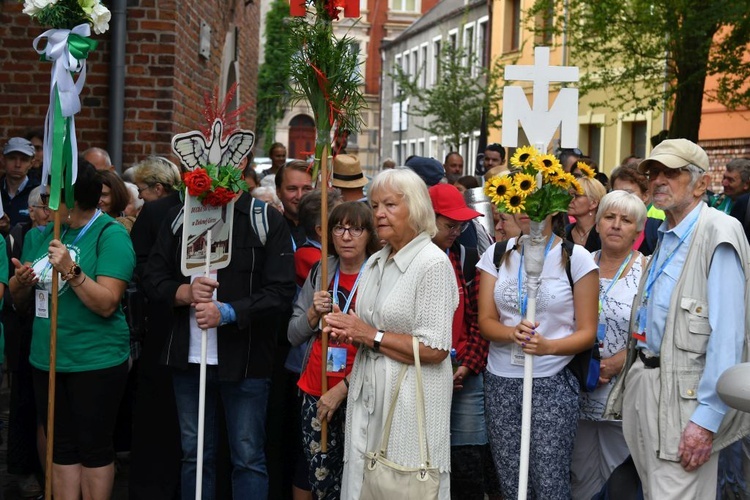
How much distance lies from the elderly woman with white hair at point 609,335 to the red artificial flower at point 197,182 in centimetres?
219

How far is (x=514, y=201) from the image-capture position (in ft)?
18.2

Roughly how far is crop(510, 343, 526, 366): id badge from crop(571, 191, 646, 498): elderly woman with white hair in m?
0.74

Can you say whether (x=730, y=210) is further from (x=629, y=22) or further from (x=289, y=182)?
(x=629, y=22)

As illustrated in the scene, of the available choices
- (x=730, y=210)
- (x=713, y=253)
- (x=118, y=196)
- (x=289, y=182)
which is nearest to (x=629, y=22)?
(x=730, y=210)

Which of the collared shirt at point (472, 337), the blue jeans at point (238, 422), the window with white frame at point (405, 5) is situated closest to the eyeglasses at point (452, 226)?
the collared shirt at point (472, 337)

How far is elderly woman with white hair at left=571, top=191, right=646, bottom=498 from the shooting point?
638cm

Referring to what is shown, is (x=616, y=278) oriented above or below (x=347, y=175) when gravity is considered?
below

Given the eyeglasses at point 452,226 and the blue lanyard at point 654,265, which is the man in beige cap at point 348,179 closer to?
the eyeglasses at point 452,226

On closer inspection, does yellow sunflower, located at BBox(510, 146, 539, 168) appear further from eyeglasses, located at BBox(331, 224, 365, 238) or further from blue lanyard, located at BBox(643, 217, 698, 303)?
eyeglasses, located at BBox(331, 224, 365, 238)

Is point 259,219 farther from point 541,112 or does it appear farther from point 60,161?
point 541,112

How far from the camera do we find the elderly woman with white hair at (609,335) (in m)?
6.38

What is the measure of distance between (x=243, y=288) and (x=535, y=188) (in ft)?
5.63

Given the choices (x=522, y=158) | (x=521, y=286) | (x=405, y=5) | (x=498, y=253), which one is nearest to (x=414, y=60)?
(x=405, y=5)

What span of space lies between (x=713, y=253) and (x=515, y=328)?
3.36 ft
